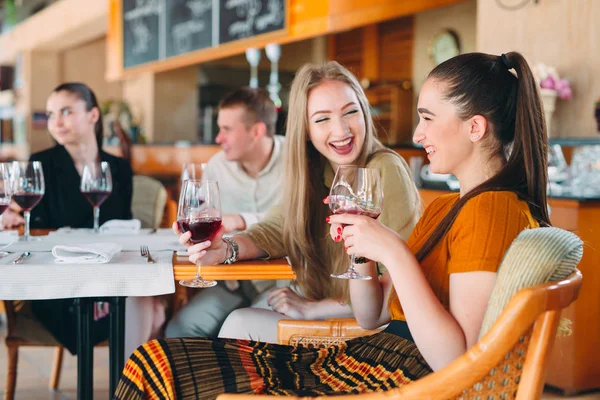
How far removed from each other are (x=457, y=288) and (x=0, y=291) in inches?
41.9

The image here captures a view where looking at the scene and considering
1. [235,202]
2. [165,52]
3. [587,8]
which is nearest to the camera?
[235,202]

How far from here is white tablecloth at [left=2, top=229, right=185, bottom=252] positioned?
7.01ft

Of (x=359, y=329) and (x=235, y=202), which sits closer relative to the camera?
(x=359, y=329)

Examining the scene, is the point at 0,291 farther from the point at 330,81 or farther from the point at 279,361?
the point at 330,81

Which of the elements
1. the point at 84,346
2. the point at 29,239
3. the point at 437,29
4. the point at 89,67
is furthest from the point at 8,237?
the point at 89,67

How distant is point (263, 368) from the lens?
5.02 feet

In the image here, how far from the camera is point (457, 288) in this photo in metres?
1.30

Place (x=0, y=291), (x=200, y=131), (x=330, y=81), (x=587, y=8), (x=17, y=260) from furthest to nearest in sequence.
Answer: (x=200, y=131) < (x=587, y=8) < (x=330, y=81) < (x=17, y=260) < (x=0, y=291)

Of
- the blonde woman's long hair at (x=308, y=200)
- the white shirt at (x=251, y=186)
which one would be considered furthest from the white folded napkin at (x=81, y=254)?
the white shirt at (x=251, y=186)

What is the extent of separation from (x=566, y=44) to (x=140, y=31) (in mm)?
5240

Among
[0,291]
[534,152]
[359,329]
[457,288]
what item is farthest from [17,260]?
[534,152]

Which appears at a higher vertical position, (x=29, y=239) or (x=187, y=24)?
(x=187, y=24)

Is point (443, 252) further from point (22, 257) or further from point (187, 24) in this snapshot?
point (187, 24)

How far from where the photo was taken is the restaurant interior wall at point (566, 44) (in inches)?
167
